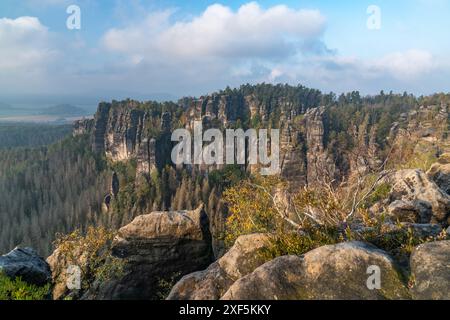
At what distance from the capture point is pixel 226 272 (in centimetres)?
1376

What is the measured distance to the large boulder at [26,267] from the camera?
18.5 meters

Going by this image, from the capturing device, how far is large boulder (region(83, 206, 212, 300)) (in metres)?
20.4

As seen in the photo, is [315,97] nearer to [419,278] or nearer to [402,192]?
[402,192]

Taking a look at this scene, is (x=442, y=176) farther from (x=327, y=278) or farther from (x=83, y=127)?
(x=83, y=127)

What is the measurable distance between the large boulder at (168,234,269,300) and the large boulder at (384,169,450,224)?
31.9 ft

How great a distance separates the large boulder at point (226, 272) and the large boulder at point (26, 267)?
1007cm

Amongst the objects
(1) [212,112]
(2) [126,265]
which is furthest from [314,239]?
(1) [212,112]

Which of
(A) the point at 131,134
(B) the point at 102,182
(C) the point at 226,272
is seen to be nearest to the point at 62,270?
Answer: (C) the point at 226,272

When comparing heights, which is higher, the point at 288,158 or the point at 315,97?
the point at 315,97

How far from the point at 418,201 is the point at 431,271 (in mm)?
13206

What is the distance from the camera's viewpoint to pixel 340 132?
12181cm

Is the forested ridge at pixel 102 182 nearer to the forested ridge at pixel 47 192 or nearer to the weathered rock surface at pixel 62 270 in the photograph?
the forested ridge at pixel 47 192

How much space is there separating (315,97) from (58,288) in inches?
7622

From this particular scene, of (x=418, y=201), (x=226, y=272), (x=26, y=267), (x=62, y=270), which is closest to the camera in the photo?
(x=226, y=272)
